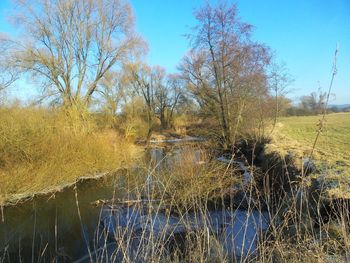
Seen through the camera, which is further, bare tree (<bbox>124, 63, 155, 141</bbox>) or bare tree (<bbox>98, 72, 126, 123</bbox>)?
bare tree (<bbox>124, 63, 155, 141</bbox>)

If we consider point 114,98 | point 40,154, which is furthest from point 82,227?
point 114,98

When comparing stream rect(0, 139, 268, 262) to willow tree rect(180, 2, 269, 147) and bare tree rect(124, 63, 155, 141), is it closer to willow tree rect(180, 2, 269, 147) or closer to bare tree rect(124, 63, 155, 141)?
willow tree rect(180, 2, 269, 147)

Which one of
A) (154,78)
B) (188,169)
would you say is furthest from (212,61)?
(154,78)

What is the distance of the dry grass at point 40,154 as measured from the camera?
1102 centimetres

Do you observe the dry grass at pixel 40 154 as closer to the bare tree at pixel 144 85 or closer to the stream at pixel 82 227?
the stream at pixel 82 227

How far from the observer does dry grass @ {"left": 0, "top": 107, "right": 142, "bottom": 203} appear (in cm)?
1102

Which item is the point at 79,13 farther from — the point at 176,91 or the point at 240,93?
the point at 176,91

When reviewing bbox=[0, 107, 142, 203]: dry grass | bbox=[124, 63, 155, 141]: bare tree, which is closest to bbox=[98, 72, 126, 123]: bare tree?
bbox=[124, 63, 155, 141]: bare tree

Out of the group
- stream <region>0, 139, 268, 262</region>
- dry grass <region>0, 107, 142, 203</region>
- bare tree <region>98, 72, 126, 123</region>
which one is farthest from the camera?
bare tree <region>98, 72, 126, 123</region>

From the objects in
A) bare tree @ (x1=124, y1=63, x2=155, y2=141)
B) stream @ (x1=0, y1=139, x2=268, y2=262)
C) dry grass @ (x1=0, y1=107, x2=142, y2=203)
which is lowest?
stream @ (x1=0, y1=139, x2=268, y2=262)

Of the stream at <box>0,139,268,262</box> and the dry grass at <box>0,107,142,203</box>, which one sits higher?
the dry grass at <box>0,107,142,203</box>

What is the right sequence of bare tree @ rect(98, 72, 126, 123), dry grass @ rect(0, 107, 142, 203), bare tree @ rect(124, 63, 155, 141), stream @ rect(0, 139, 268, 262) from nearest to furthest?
stream @ rect(0, 139, 268, 262) → dry grass @ rect(0, 107, 142, 203) → bare tree @ rect(98, 72, 126, 123) → bare tree @ rect(124, 63, 155, 141)

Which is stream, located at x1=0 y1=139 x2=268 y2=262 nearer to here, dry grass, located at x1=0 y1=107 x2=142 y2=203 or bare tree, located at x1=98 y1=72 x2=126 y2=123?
dry grass, located at x1=0 y1=107 x2=142 y2=203

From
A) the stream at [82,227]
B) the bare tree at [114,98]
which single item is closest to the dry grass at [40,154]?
the stream at [82,227]
